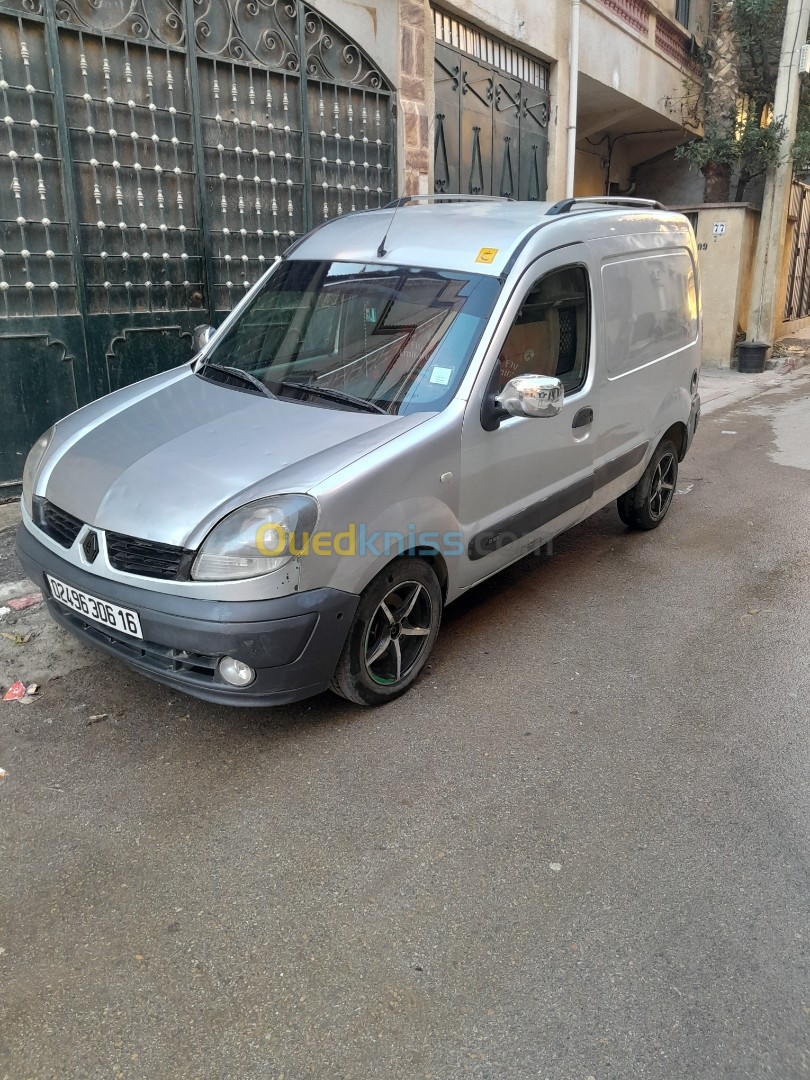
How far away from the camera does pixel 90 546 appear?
3.16 metres

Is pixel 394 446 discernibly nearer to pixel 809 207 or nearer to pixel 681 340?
pixel 681 340

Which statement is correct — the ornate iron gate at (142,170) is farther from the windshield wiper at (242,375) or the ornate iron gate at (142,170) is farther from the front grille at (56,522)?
the front grille at (56,522)

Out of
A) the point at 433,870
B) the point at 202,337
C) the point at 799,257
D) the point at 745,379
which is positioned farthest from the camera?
the point at 799,257

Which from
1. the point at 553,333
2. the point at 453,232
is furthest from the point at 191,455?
the point at 553,333

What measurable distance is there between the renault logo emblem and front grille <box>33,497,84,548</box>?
83mm

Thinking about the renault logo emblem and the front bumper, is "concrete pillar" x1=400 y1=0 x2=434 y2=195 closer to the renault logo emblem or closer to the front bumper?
the renault logo emblem

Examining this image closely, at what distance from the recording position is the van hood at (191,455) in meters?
3.02

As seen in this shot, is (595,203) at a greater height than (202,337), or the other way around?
(595,203)

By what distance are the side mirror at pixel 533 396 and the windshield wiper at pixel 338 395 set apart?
0.55 m

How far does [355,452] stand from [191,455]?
2.16 ft

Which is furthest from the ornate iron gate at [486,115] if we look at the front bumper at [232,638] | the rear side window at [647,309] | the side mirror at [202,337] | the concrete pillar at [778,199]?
the front bumper at [232,638]

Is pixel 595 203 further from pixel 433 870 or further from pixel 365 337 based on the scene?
pixel 433 870

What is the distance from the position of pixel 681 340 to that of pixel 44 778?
461 centimetres

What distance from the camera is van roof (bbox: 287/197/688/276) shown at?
391 cm
